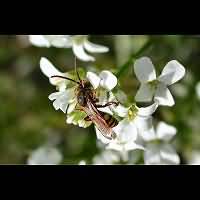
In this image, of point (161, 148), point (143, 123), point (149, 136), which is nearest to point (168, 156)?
point (161, 148)

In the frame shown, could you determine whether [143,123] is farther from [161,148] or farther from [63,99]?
[161,148]

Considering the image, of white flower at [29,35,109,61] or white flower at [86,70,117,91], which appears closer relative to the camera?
white flower at [86,70,117,91]

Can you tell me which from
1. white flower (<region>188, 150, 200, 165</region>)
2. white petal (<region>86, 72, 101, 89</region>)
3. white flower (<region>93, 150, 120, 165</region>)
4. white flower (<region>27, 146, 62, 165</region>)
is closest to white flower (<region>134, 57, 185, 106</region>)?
white petal (<region>86, 72, 101, 89</region>)

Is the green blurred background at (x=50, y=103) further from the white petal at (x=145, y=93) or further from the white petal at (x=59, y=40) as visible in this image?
the white petal at (x=145, y=93)

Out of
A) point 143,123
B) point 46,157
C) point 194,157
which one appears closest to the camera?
point 143,123

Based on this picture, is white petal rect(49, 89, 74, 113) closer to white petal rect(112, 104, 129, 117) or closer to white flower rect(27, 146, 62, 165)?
white petal rect(112, 104, 129, 117)

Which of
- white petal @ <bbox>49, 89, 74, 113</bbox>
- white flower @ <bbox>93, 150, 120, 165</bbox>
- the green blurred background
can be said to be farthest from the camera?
the green blurred background
